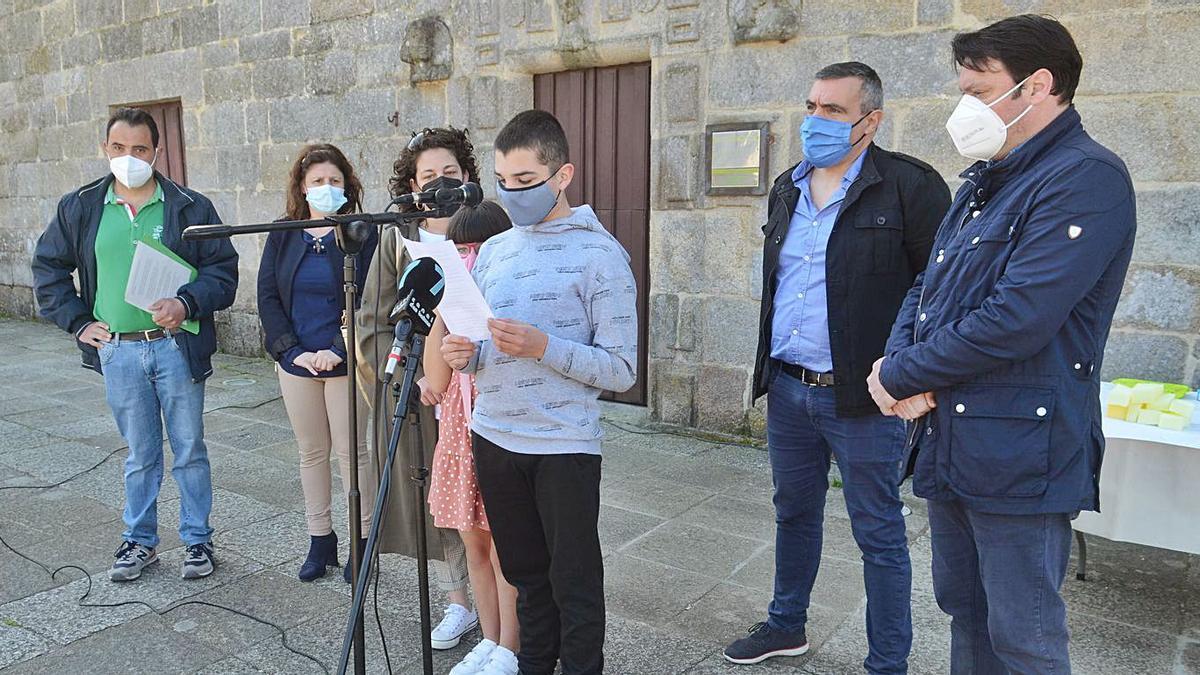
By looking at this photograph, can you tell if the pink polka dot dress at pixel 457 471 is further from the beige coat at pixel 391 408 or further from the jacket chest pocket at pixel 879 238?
the jacket chest pocket at pixel 879 238

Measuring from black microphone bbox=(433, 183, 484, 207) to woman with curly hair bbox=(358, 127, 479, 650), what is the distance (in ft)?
2.35

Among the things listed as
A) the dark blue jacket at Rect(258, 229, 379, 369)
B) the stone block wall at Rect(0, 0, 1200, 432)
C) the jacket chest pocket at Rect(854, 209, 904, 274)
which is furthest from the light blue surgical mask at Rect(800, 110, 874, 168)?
the stone block wall at Rect(0, 0, 1200, 432)

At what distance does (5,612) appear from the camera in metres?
3.17

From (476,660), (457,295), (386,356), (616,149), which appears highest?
(616,149)

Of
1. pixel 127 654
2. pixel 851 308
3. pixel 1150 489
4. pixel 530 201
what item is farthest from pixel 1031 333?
pixel 127 654

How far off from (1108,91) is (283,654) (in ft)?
13.9

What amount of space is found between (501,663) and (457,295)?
1188 mm

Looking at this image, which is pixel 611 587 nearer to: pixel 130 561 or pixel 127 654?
pixel 127 654

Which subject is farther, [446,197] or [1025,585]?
[446,197]

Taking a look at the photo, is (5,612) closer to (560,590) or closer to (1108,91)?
(560,590)

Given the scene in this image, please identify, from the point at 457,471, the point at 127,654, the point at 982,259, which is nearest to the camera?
the point at 982,259

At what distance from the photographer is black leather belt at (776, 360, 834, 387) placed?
2.57 meters

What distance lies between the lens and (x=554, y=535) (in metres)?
2.35

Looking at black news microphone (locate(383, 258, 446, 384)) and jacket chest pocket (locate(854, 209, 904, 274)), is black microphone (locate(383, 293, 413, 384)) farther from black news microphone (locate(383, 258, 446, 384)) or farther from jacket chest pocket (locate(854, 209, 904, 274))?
jacket chest pocket (locate(854, 209, 904, 274))
